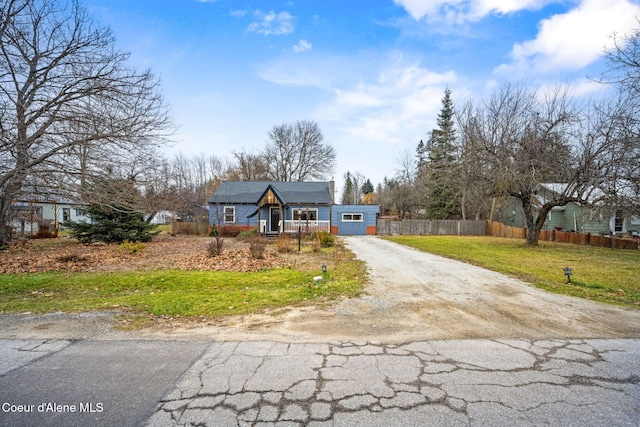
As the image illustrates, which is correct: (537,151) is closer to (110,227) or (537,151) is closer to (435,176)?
(435,176)

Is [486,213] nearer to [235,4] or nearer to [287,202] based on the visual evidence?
[287,202]

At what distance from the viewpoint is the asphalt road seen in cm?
232

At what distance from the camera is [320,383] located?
280cm

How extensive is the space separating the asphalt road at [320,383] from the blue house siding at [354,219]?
902 inches

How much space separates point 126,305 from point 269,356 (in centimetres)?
370

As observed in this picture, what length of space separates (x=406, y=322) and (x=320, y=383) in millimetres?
2284

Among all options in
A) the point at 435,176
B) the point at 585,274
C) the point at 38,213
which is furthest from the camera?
the point at 435,176

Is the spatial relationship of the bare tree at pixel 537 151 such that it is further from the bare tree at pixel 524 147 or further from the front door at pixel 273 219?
the front door at pixel 273 219

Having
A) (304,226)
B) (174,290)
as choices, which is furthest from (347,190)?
(174,290)

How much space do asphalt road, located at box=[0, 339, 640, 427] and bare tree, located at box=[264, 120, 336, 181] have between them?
129 ft

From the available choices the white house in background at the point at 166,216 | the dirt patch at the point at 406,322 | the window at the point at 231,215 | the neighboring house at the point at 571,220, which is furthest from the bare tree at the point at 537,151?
the white house in background at the point at 166,216

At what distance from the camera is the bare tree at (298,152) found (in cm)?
4209

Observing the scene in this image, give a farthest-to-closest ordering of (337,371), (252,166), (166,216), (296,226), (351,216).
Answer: (252,166), (166,216), (351,216), (296,226), (337,371)

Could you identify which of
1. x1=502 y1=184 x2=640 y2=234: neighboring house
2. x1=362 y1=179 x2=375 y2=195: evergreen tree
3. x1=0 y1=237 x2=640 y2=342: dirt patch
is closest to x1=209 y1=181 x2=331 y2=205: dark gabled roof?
x1=502 y1=184 x2=640 y2=234: neighboring house
